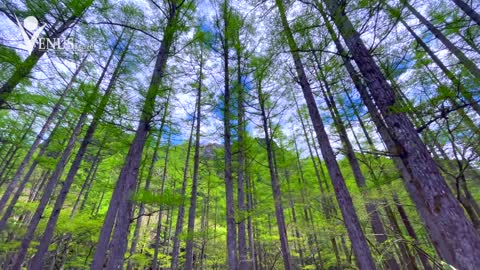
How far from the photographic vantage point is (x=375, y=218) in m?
6.43

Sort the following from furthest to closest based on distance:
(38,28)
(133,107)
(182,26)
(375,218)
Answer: (375,218), (182,26), (38,28), (133,107)

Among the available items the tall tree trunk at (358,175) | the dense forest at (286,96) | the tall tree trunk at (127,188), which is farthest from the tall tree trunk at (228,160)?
the tall tree trunk at (358,175)

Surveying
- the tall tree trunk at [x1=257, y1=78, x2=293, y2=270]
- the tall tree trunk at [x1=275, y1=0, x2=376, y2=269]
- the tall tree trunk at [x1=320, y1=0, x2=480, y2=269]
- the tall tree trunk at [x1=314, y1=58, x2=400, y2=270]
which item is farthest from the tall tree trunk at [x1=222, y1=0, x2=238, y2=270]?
the tall tree trunk at [x1=320, y1=0, x2=480, y2=269]

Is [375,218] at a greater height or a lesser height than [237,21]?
lesser

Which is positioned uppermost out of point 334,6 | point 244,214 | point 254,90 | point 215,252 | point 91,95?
point 254,90

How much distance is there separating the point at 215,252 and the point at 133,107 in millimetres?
11677

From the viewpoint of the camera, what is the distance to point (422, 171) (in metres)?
2.43

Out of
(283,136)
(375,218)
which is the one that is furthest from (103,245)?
(283,136)

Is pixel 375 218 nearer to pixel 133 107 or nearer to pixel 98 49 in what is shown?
pixel 133 107
